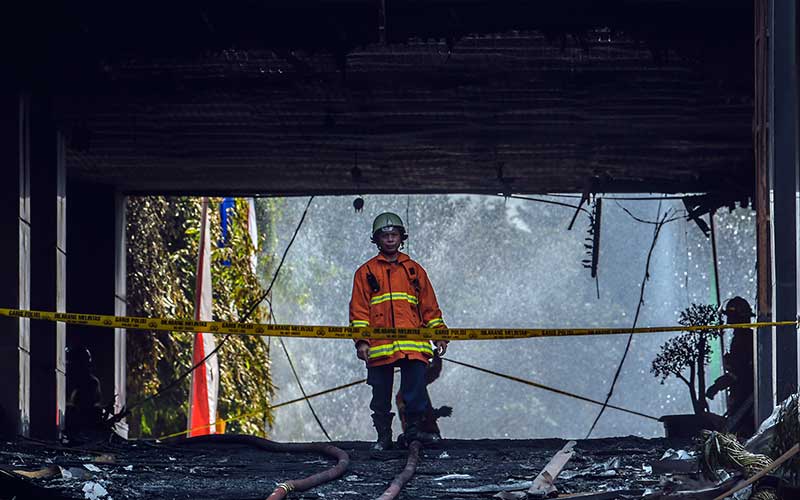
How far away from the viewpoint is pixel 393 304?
9.91 m

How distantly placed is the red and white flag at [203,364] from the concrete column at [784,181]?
34.5 ft

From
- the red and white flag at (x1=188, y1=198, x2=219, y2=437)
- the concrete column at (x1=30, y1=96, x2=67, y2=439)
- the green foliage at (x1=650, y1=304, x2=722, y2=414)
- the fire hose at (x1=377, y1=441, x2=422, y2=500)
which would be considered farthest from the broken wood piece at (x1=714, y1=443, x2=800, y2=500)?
the red and white flag at (x1=188, y1=198, x2=219, y2=437)

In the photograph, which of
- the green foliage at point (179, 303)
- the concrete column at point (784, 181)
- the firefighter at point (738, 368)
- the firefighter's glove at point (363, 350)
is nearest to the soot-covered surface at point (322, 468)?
the firefighter's glove at point (363, 350)

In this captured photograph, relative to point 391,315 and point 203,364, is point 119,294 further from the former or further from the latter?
point 391,315

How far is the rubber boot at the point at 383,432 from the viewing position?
9.70 meters

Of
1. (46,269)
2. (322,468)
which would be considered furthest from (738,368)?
(46,269)

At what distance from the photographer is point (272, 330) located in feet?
29.8

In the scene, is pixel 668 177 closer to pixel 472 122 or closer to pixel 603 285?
pixel 472 122

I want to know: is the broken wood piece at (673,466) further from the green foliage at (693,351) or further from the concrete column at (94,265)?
the concrete column at (94,265)

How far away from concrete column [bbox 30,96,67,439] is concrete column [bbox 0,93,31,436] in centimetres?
29

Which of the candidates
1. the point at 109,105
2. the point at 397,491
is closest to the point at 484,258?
the point at 109,105

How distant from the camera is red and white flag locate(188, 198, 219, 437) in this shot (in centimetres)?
1708

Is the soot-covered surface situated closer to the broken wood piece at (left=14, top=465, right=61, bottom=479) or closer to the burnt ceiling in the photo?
the broken wood piece at (left=14, top=465, right=61, bottom=479)

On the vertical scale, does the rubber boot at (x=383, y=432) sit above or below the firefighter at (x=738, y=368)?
below
